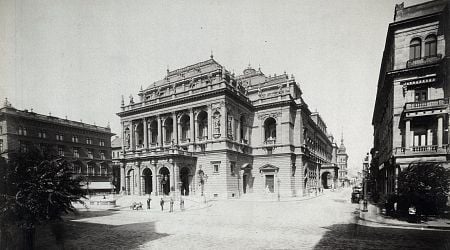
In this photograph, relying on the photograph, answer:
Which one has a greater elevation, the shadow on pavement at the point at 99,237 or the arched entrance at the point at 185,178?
the shadow on pavement at the point at 99,237

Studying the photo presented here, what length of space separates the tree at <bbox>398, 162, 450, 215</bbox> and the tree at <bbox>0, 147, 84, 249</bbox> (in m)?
19.8

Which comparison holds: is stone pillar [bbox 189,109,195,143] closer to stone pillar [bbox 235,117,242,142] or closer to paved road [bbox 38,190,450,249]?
stone pillar [bbox 235,117,242,142]

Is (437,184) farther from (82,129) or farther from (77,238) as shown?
(82,129)

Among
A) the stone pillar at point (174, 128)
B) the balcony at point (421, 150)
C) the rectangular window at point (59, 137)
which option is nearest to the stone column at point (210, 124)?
the stone pillar at point (174, 128)

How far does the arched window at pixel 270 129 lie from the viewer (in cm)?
4375

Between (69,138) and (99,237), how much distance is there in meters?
49.5

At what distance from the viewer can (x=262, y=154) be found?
4294 cm

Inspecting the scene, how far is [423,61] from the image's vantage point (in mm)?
23312

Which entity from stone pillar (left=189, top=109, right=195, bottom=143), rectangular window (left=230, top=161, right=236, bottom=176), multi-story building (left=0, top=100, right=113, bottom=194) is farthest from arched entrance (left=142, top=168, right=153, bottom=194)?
rectangular window (left=230, top=161, right=236, bottom=176)

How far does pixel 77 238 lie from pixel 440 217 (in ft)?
73.6

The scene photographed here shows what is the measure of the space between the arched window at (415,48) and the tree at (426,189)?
11727 mm

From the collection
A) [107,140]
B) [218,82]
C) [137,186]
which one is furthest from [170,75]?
[107,140]

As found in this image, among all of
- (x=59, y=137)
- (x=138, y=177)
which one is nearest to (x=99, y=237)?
(x=138, y=177)

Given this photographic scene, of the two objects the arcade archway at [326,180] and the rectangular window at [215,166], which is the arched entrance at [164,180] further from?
the arcade archway at [326,180]
